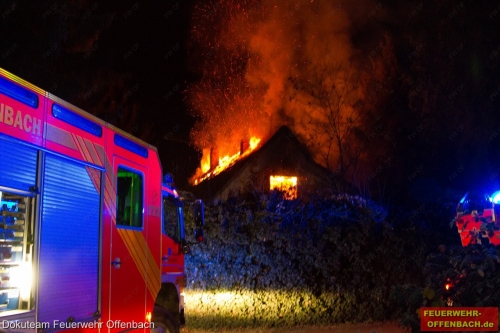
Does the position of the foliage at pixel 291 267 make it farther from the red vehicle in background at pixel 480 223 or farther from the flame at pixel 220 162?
the flame at pixel 220 162

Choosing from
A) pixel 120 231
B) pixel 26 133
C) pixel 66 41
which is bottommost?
pixel 120 231

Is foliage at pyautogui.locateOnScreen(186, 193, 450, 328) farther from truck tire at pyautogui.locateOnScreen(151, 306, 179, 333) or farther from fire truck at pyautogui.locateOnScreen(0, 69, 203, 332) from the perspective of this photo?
fire truck at pyautogui.locateOnScreen(0, 69, 203, 332)

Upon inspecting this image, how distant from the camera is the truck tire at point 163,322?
7.01 meters

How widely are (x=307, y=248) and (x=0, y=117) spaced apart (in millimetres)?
7385

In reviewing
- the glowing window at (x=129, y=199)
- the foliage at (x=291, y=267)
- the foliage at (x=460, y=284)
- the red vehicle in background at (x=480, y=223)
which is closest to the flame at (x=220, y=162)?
the foliage at (x=291, y=267)

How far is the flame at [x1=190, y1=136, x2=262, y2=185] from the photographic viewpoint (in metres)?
24.4

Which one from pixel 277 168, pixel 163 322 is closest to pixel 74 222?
pixel 163 322

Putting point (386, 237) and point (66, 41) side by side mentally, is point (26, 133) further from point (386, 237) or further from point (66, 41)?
point (66, 41)

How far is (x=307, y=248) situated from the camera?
1077cm

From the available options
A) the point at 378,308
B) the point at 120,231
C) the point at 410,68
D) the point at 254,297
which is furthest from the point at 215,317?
the point at 410,68

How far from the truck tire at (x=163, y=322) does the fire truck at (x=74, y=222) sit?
0.01 metres

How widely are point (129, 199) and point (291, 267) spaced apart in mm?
4996

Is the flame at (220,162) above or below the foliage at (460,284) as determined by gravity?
above

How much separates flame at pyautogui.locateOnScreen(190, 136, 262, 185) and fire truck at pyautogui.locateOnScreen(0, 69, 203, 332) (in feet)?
55.7
